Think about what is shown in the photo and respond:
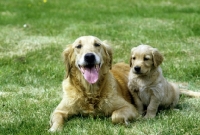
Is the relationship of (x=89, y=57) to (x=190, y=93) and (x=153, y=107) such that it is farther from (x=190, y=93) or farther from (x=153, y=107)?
(x=190, y=93)

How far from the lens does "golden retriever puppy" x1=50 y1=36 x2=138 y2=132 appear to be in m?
5.66

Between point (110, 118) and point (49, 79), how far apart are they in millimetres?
3101

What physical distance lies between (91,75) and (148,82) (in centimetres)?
85

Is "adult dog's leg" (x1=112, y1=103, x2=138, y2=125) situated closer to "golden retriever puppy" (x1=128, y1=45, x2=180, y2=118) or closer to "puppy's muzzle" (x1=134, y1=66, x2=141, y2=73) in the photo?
"golden retriever puppy" (x1=128, y1=45, x2=180, y2=118)

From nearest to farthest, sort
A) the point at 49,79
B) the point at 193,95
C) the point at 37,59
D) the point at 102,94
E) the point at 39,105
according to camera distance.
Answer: the point at 102,94, the point at 39,105, the point at 193,95, the point at 49,79, the point at 37,59

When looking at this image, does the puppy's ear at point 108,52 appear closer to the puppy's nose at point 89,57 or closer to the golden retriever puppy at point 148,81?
the golden retriever puppy at point 148,81

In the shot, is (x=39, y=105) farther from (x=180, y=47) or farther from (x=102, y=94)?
(x=180, y=47)

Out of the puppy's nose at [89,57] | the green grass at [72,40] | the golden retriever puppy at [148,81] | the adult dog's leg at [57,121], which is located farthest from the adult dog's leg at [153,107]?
the adult dog's leg at [57,121]

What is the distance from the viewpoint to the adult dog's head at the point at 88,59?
5.62m

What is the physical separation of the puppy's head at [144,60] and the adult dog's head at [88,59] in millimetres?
396

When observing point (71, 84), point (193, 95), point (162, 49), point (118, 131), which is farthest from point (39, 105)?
point (162, 49)

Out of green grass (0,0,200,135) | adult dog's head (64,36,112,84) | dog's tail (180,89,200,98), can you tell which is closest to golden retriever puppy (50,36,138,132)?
adult dog's head (64,36,112,84)

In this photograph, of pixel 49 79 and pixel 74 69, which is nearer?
pixel 74 69

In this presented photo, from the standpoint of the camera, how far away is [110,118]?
5668mm
